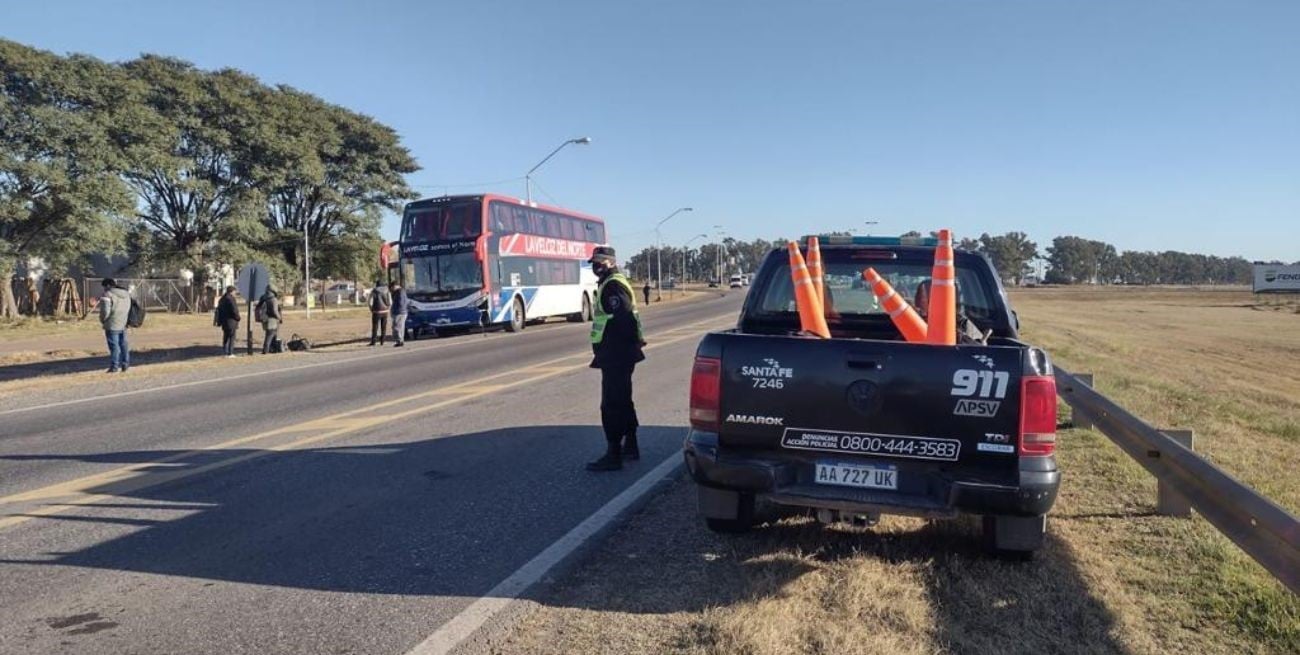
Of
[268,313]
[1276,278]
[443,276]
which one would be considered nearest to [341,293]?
[443,276]

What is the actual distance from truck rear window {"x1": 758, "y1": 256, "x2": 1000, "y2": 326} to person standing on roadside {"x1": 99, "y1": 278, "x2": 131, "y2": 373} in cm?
1406

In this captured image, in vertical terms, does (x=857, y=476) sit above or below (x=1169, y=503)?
above

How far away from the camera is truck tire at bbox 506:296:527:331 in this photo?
27.6 meters

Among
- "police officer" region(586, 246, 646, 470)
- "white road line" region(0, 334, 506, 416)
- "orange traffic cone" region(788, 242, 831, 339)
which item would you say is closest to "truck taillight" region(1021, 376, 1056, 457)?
"orange traffic cone" region(788, 242, 831, 339)

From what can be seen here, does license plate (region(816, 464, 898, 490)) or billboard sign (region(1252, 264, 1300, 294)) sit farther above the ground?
billboard sign (region(1252, 264, 1300, 294))

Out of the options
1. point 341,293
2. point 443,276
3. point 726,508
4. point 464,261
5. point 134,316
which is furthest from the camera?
point 341,293

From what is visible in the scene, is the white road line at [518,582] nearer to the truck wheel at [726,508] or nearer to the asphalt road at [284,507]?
the asphalt road at [284,507]

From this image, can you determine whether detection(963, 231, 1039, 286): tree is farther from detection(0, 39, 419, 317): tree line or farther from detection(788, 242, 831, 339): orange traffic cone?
detection(788, 242, 831, 339): orange traffic cone

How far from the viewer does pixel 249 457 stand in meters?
7.49

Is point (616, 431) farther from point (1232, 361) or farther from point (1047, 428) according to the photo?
point (1232, 361)

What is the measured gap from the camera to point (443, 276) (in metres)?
25.6

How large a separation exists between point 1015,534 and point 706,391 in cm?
172

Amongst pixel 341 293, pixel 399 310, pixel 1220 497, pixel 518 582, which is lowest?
pixel 518 582

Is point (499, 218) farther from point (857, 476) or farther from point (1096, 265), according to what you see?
point (1096, 265)
